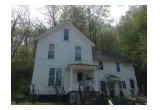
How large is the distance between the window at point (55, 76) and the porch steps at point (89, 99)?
2.44 metres

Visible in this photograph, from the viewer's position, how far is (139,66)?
20.3 m

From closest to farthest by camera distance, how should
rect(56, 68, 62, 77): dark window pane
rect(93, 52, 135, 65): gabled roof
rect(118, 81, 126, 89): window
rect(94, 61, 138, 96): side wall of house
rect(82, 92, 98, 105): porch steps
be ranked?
rect(82, 92, 98, 105): porch steps
rect(56, 68, 62, 77): dark window pane
rect(94, 61, 138, 96): side wall of house
rect(118, 81, 126, 89): window
rect(93, 52, 135, 65): gabled roof

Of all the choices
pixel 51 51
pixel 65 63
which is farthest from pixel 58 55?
pixel 65 63

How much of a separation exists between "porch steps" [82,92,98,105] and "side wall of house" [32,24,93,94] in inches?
73.1

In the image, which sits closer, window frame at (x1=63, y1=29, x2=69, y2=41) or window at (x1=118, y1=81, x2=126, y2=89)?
window frame at (x1=63, y1=29, x2=69, y2=41)

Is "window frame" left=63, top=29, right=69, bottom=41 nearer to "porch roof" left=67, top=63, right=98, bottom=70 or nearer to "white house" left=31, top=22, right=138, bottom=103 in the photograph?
"white house" left=31, top=22, right=138, bottom=103

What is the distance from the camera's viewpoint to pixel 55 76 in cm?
1467

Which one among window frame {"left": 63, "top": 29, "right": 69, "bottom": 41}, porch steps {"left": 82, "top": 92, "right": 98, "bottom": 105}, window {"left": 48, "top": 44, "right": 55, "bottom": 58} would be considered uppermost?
window frame {"left": 63, "top": 29, "right": 69, "bottom": 41}

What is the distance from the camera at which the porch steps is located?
11.8m

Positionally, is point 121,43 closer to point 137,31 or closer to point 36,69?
point 137,31

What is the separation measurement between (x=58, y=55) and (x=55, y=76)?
5.30 ft

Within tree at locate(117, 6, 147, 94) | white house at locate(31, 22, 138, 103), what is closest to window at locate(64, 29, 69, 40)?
white house at locate(31, 22, 138, 103)

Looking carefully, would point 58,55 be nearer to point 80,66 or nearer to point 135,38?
point 80,66

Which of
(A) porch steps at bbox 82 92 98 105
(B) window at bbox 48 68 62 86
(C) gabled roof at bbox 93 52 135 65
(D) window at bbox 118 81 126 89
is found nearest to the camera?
(A) porch steps at bbox 82 92 98 105
